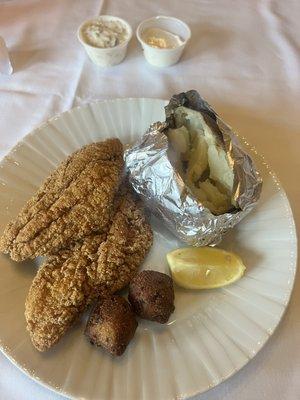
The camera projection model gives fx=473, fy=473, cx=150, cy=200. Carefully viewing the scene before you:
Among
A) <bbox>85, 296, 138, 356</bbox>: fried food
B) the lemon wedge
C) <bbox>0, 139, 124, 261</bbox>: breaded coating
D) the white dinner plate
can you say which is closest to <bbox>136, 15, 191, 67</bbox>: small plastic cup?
the white dinner plate

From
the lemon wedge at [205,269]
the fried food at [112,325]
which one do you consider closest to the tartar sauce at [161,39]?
the lemon wedge at [205,269]

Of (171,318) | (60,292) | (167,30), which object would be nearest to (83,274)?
(60,292)

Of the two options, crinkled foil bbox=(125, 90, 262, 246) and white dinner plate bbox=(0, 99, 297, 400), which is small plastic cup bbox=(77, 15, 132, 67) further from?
crinkled foil bbox=(125, 90, 262, 246)

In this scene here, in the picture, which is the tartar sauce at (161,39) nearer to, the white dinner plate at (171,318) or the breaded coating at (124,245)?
the white dinner plate at (171,318)

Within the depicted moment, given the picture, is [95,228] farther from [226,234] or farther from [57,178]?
[226,234]

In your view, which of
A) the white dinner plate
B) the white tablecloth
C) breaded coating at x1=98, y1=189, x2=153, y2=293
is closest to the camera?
the white dinner plate

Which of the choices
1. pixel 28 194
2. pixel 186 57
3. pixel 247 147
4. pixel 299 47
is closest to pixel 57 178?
pixel 28 194
